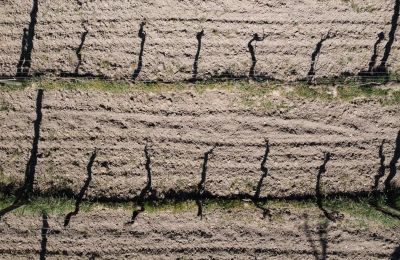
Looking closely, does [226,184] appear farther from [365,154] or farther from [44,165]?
[44,165]

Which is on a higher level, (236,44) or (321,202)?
(236,44)

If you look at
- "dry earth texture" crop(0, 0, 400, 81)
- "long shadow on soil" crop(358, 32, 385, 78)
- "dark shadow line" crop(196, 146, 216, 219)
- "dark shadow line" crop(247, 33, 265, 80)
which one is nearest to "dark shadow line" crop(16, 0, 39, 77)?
"dry earth texture" crop(0, 0, 400, 81)

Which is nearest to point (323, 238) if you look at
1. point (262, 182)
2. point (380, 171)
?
point (262, 182)

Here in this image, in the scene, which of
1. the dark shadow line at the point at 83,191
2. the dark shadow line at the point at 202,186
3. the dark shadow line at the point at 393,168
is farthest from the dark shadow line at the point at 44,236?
the dark shadow line at the point at 393,168

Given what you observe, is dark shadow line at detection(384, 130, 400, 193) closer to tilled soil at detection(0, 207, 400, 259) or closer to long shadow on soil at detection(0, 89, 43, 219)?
tilled soil at detection(0, 207, 400, 259)

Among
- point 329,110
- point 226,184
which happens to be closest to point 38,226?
point 226,184

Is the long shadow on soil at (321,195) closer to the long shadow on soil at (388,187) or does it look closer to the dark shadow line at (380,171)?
the long shadow on soil at (388,187)

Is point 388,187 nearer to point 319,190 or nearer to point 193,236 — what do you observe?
point 319,190
